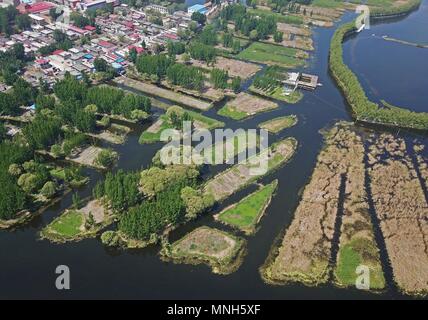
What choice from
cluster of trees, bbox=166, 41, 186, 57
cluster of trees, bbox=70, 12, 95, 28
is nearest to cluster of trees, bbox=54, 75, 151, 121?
cluster of trees, bbox=166, 41, 186, 57

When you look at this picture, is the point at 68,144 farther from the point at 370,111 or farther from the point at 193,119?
the point at 370,111

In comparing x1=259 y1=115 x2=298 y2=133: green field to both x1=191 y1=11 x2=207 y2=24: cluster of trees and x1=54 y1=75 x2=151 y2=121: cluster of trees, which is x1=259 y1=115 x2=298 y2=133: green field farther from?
x1=191 y1=11 x2=207 y2=24: cluster of trees

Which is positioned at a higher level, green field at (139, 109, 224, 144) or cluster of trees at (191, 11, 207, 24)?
cluster of trees at (191, 11, 207, 24)

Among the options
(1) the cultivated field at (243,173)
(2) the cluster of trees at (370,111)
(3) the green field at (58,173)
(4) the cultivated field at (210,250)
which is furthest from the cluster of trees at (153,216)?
(2) the cluster of trees at (370,111)

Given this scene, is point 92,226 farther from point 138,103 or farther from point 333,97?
point 333,97

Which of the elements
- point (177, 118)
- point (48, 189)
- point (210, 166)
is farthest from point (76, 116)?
point (210, 166)

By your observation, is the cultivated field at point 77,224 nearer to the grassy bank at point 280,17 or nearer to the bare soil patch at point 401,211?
the bare soil patch at point 401,211

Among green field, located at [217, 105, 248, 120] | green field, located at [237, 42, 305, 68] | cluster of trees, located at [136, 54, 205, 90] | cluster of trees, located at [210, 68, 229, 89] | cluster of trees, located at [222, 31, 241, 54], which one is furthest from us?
cluster of trees, located at [222, 31, 241, 54]
